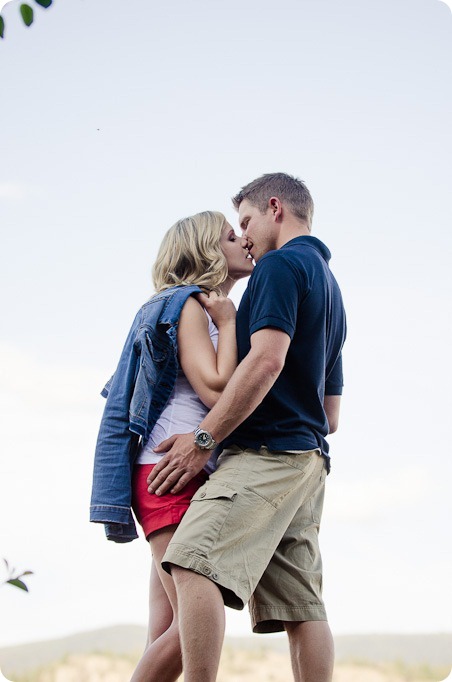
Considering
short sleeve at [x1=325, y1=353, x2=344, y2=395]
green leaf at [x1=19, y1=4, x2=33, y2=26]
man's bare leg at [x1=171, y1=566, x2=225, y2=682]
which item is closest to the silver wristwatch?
man's bare leg at [x1=171, y1=566, x2=225, y2=682]

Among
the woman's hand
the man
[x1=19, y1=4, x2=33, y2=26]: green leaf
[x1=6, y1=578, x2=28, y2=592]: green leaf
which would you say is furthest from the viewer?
the woman's hand

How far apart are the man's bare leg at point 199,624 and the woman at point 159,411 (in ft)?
0.71

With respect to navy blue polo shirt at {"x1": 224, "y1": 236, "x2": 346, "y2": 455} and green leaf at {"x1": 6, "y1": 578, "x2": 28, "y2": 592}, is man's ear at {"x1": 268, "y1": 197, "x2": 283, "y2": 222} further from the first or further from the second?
green leaf at {"x1": 6, "y1": 578, "x2": 28, "y2": 592}

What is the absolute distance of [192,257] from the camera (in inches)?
114

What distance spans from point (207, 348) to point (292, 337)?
273mm

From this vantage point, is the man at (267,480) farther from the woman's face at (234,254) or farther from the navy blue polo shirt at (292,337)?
the woman's face at (234,254)

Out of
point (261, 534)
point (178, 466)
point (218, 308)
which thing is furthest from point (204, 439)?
point (218, 308)

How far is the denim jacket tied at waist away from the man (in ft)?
0.40

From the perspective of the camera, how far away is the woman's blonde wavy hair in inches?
113

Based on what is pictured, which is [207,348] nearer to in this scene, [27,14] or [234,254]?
[234,254]

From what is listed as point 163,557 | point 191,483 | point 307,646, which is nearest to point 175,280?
point 191,483

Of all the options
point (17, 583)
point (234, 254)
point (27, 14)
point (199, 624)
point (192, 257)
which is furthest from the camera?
point (234, 254)

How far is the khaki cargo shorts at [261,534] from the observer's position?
230 centimetres

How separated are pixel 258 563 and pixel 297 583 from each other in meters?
0.28
